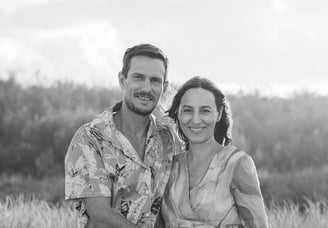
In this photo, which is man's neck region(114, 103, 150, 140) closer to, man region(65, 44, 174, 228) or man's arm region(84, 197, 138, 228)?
man region(65, 44, 174, 228)

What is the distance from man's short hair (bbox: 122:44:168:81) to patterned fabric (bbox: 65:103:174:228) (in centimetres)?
42

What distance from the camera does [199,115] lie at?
362 centimetres

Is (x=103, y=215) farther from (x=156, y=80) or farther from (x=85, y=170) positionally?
(x=156, y=80)

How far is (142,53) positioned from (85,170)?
78cm

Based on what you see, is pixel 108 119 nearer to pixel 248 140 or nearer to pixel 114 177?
pixel 114 177

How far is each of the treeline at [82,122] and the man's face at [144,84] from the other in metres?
9.23

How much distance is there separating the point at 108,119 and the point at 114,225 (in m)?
0.65

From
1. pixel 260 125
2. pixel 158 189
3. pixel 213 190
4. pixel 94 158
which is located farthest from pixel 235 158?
pixel 260 125

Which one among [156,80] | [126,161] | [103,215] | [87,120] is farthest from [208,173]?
[87,120]

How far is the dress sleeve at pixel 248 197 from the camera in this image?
3379mm

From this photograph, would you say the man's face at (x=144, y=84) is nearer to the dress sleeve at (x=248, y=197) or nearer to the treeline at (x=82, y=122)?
the dress sleeve at (x=248, y=197)

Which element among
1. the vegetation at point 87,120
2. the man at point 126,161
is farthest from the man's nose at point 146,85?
the vegetation at point 87,120

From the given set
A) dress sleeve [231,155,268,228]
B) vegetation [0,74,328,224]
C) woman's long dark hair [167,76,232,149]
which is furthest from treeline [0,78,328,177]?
dress sleeve [231,155,268,228]

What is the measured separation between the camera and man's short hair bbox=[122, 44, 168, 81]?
396 cm
